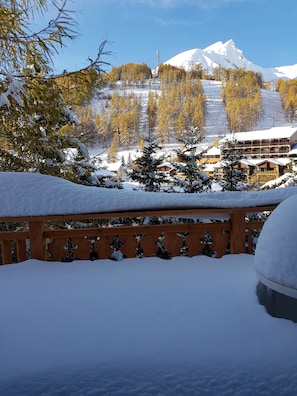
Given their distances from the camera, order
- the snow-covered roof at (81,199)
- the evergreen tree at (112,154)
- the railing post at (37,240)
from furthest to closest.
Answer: the evergreen tree at (112,154)
the railing post at (37,240)
the snow-covered roof at (81,199)

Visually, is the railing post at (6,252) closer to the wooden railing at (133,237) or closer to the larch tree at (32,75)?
the wooden railing at (133,237)

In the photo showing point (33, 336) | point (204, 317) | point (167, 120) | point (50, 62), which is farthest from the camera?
point (167, 120)

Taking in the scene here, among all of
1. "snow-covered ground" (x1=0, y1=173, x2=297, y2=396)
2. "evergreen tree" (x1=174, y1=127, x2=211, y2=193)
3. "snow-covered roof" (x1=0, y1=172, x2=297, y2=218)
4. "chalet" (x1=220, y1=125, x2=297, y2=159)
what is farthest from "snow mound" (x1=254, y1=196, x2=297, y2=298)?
"chalet" (x1=220, y1=125, x2=297, y2=159)

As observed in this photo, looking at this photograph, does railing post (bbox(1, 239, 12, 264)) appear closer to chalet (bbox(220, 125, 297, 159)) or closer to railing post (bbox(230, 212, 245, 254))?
railing post (bbox(230, 212, 245, 254))

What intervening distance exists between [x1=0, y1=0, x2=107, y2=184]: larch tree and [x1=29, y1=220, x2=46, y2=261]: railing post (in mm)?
1821

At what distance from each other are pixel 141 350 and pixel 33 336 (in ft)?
2.02

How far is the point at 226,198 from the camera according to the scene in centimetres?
285

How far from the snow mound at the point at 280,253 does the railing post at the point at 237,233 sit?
912mm

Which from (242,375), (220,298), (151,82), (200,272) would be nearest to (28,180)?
(200,272)

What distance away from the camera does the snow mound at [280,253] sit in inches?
63.9

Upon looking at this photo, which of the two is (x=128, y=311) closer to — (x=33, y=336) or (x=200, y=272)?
(x=33, y=336)

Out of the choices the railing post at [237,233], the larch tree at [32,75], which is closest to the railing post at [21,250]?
the larch tree at [32,75]

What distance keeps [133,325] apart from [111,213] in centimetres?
113

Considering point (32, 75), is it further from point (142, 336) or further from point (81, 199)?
point (142, 336)
